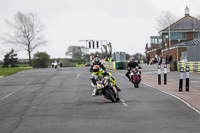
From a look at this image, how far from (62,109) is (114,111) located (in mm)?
1800

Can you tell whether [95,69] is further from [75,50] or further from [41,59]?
[75,50]

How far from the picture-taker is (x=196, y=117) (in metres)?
9.43

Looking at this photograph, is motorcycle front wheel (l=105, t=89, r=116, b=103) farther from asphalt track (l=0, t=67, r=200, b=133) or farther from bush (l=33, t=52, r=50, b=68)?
bush (l=33, t=52, r=50, b=68)

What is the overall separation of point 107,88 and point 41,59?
76.7m

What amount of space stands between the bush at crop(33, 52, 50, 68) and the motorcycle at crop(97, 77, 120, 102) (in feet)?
250

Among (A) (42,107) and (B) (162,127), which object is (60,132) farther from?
(A) (42,107)

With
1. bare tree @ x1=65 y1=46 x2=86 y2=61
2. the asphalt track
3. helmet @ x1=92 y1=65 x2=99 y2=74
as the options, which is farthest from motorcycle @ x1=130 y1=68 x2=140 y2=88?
bare tree @ x1=65 y1=46 x2=86 y2=61

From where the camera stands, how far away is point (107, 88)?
13055mm

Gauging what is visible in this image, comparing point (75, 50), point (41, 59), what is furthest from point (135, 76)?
point (75, 50)

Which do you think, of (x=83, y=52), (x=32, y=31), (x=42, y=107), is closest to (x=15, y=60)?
(x=32, y=31)

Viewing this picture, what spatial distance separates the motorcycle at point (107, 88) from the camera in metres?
13.0

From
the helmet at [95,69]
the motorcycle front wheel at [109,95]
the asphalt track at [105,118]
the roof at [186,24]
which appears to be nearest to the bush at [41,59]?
the roof at [186,24]

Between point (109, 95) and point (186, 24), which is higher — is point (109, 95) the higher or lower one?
the lower one

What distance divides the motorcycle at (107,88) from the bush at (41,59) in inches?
2994
